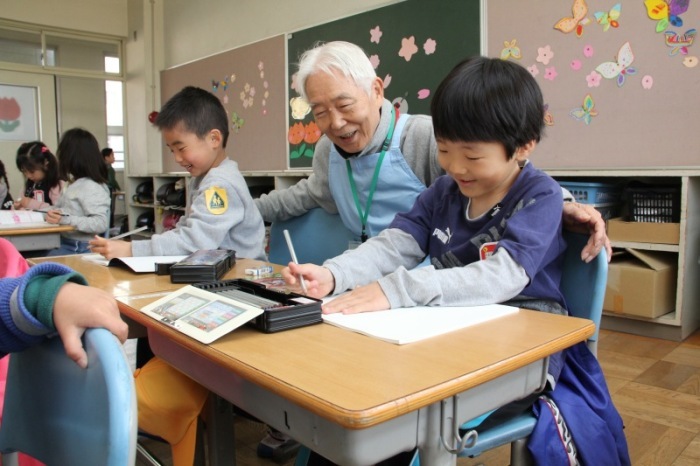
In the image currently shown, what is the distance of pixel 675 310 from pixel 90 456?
9.30 feet

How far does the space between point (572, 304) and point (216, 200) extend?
3.18 ft

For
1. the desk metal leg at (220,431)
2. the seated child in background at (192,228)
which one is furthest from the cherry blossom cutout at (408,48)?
the desk metal leg at (220,431)

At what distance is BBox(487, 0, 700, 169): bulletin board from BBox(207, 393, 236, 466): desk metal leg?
1902 mm

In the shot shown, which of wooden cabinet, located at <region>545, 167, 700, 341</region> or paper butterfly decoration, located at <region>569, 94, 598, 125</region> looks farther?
paper butterfly decoration, located at <region>569, 94, 598, 125</region>

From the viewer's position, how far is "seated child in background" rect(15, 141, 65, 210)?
3.90 metres

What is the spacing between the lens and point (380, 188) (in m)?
1.56

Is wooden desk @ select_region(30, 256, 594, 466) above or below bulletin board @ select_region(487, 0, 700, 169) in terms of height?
below

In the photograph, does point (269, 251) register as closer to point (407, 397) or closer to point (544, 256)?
point (544, 256)

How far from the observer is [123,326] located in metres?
0.56

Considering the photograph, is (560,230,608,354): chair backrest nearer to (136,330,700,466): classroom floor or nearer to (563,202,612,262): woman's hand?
(563,202,612,262): woman's hand

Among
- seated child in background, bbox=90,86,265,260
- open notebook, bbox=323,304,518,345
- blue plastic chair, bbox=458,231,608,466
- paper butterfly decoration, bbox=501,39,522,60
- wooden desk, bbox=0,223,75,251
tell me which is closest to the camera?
open notebook, bbox=323,304,518,345

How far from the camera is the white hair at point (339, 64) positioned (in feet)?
4.58

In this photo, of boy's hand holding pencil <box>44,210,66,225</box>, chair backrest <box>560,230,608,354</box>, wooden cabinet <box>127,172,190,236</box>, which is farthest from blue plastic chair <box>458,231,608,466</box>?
wooden cabinet <box>127,172,190,236</box>

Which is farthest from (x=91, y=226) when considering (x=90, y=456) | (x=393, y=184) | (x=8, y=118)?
(x=8, y=118)
